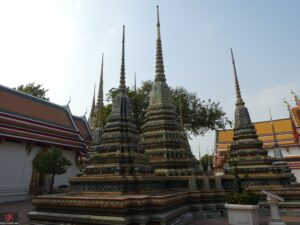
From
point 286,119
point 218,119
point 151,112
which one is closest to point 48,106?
point 151,112

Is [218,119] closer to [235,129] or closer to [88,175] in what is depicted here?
[235,129]

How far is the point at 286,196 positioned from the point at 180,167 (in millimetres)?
4715

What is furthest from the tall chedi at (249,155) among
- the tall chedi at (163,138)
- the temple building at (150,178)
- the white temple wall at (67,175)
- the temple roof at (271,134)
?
the temple roof at (271,134)

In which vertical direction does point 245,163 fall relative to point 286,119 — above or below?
below

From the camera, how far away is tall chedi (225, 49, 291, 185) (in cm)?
1152

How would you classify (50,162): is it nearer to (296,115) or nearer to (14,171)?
(14,171)

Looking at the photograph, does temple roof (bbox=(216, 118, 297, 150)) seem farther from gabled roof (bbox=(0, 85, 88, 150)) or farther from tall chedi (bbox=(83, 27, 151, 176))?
tall chedi (bbox=(83, 27, 151, 176))

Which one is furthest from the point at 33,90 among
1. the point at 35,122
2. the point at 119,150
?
the point at 119,150

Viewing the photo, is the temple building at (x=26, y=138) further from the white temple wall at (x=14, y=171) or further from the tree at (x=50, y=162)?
the tree at (x=50, y=162)

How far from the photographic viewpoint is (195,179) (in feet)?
32.7

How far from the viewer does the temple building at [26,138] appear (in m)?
17.5

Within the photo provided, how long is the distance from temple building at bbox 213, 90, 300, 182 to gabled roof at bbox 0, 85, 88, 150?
55.5 ft

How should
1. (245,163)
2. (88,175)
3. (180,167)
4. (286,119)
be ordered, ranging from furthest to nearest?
(286,119) < (245,163) < (180,167) < (88,175)

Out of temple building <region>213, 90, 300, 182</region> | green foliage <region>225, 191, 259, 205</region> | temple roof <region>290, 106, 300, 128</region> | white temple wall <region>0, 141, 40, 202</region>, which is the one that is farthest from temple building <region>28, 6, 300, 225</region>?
temple roof <region>290, 106, 300, 128</region>
